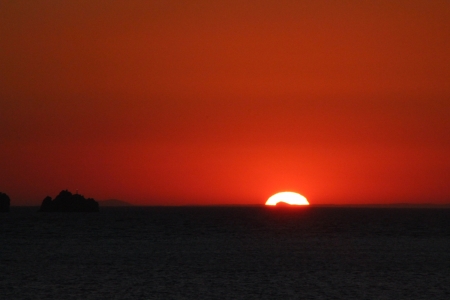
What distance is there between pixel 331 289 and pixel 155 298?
42.1ft

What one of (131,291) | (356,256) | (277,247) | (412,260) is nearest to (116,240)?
(277,247)

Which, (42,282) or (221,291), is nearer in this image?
(221,291)

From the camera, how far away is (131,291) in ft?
152

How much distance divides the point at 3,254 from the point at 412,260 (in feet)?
148

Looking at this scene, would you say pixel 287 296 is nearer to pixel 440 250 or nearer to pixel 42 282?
pixel 42 282

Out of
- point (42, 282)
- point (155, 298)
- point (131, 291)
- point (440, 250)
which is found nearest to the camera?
point (155, 298)

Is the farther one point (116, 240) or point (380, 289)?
point (116, 240)

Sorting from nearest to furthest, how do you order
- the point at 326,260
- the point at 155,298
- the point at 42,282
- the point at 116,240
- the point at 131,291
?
the point at 155,298, the point at 131,291, the point at 42,282, the point at 326,260, the point at 116,240

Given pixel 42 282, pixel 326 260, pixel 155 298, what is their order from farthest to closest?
pixel 326 260 → pixel 42 282 → pixel 155 298

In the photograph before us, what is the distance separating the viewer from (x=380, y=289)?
157ft

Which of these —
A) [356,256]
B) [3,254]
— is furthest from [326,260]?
[3,254]

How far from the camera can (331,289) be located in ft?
157

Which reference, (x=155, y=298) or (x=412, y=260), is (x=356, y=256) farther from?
(x=155, y=298)

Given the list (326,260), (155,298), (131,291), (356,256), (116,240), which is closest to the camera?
(155,298)
